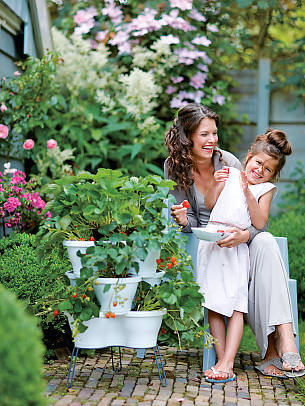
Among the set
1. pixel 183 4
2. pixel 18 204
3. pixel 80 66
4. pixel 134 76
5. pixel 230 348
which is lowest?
pixel 230 348

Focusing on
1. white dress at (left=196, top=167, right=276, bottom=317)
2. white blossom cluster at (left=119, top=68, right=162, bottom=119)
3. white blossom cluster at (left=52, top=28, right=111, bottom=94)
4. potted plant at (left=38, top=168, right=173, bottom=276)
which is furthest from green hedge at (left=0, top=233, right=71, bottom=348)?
white blossom cluster at (left=52, top=28, right=111, bottom=94)

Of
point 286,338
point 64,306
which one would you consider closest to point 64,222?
point 64,306

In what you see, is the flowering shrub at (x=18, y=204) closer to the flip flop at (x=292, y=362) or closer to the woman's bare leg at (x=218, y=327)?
the woman's bare leg at (x=218, y=327)

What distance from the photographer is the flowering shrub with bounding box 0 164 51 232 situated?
311 centimetres

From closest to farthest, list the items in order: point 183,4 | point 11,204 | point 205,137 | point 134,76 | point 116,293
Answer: point 116,293 < point 205,137 < point 11,204 < point 134,76 < point 183,4

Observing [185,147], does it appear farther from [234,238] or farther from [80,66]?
[80,66]

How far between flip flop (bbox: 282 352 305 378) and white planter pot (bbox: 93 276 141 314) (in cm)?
74

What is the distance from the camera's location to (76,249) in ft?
7.24

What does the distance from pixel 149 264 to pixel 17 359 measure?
108 centimetres

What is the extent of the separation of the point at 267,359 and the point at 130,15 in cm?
333

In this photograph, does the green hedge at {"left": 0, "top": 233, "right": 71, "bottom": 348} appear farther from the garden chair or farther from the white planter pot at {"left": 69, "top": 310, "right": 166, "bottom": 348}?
the garden chair

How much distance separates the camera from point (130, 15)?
16.4 feet

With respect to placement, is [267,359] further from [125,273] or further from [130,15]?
[130,15]

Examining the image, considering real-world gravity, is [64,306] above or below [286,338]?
above
